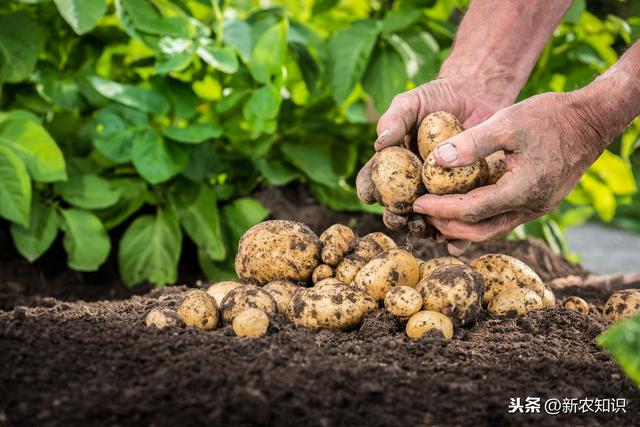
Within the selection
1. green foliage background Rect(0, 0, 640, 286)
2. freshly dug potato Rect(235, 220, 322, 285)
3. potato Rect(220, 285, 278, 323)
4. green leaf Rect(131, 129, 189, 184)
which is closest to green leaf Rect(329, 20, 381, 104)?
green foliage background Rect(0, 0, 640, 286)

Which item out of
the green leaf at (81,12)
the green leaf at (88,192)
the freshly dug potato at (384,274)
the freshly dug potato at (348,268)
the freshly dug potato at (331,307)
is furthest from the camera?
the green leaf at (88,192)

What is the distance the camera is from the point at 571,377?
2.38m

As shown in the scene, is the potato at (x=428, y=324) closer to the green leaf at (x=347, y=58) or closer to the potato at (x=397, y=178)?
the potato at (x=397, y=178)

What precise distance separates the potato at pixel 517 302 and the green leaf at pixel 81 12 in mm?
2285

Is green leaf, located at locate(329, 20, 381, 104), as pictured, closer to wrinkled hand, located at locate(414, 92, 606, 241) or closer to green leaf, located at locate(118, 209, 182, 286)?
green leaf, located at locate(118, 209, 182, 286)

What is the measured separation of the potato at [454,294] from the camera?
2674mm

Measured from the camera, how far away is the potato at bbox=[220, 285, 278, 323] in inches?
106

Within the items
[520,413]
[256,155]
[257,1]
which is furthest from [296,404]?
[257,1]

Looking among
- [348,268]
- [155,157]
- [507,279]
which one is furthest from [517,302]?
[155,157]

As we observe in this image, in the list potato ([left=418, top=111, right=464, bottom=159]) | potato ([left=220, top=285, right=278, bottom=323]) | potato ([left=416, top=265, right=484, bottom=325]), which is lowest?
potato ([left=220, top=285, right=278, bottom=323])

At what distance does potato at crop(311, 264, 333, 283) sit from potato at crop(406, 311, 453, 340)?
40 cm

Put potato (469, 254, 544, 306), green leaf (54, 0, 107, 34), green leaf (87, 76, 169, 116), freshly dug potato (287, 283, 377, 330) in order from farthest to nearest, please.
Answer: green leaf (87, 76, 169, 116) → green leaf (54, 0, 107, 34) → potato (469, 254, 544, 306) → freshly dug potato (287, 283, 377, 330)

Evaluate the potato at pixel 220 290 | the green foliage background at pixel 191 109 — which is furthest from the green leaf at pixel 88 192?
the potato at pixel 220 290

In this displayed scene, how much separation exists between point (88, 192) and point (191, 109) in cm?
70
